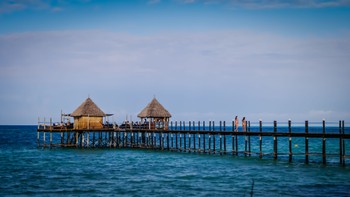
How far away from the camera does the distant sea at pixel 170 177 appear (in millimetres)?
26406

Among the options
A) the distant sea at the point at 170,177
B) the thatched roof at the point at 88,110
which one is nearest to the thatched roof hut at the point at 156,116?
the thatched roof at the point at 88,110

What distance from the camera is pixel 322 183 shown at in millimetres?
28438

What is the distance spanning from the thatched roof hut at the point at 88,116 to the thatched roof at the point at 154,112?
5.05m

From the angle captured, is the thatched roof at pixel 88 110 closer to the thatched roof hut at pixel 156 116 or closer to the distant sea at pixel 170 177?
the thatched roof hut at pixel 156 116

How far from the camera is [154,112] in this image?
179 feet

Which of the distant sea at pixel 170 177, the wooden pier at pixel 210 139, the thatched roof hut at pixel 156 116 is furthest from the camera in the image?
the thatched roof hut at pixel 156 116

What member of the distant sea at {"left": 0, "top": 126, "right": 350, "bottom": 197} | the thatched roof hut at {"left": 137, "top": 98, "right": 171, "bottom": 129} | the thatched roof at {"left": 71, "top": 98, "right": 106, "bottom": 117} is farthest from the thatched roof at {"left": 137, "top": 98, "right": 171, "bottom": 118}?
the distant sea at {"left": 0, "top": 126, "right": 350, "bottom": 197}

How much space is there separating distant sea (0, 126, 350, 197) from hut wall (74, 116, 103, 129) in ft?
35.0

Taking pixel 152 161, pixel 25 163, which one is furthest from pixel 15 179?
pixel 152 161

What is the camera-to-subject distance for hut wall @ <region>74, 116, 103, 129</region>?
55969mm

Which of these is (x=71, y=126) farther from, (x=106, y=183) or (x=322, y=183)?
(x=322, y=183)

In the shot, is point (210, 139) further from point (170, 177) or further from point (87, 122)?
point (170, 177)

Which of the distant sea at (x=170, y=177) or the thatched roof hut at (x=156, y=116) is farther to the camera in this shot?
the thatched roof hut at (x=156, y=116)

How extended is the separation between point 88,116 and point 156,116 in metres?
7.96
